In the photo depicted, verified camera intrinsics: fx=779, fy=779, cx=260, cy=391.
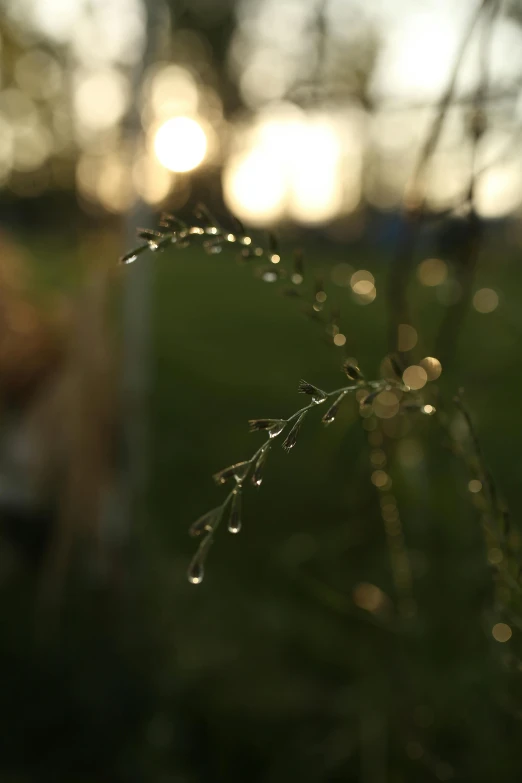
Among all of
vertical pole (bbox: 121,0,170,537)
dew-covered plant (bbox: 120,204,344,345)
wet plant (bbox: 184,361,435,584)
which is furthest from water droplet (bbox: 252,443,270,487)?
vertical pole (bbox: 121,0,170,537)

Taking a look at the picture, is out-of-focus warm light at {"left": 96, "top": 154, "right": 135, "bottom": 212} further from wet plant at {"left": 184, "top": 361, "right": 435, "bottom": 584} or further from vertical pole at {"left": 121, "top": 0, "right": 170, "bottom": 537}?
wet plant at {"left": 184, "top": 361, "right": 435, "bottom": 584}

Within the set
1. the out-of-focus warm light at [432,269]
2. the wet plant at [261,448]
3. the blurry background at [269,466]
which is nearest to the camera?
the wet plant at [261,448]

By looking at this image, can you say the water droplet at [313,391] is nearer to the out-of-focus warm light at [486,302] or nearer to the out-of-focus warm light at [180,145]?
the out-of-focus warm light at [486,302]

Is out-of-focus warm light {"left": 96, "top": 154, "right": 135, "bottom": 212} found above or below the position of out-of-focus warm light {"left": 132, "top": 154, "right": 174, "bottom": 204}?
above

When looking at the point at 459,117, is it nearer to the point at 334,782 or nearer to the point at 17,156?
the point at 334,782

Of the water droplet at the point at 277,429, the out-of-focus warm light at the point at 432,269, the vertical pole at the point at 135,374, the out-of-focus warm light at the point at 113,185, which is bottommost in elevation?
the water droplet at the point at 277,429

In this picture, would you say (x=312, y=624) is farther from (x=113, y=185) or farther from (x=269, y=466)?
(x=113, y=185)

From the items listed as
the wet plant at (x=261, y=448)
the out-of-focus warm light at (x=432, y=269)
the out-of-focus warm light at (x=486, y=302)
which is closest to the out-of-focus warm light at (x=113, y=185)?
the out-of-focus warm light at (x=432, y=269)
